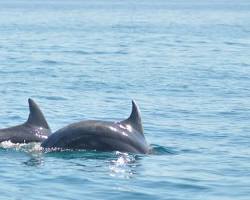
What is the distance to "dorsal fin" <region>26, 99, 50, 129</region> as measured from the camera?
73.8 feet

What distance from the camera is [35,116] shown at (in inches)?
895

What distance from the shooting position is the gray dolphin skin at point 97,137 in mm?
21078

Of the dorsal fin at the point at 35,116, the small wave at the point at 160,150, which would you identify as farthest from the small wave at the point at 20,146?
the small wave at the point at 160,150

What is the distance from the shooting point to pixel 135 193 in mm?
18156

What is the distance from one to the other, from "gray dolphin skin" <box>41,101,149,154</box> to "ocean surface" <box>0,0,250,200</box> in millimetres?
220

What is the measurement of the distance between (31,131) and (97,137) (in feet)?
7.66

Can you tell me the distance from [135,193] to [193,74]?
24131 mm

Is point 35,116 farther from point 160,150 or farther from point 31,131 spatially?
point 160,150

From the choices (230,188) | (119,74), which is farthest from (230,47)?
(230,188)

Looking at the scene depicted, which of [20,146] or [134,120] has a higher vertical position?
[134,120]

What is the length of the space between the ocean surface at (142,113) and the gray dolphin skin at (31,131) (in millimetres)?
346

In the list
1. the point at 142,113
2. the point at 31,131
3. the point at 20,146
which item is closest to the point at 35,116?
the point at 31,131

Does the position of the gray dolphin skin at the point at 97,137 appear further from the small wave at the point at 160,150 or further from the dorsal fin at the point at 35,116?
the dorsal fin at the point at 35,116

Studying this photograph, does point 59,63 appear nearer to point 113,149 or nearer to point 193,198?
point 113,149
